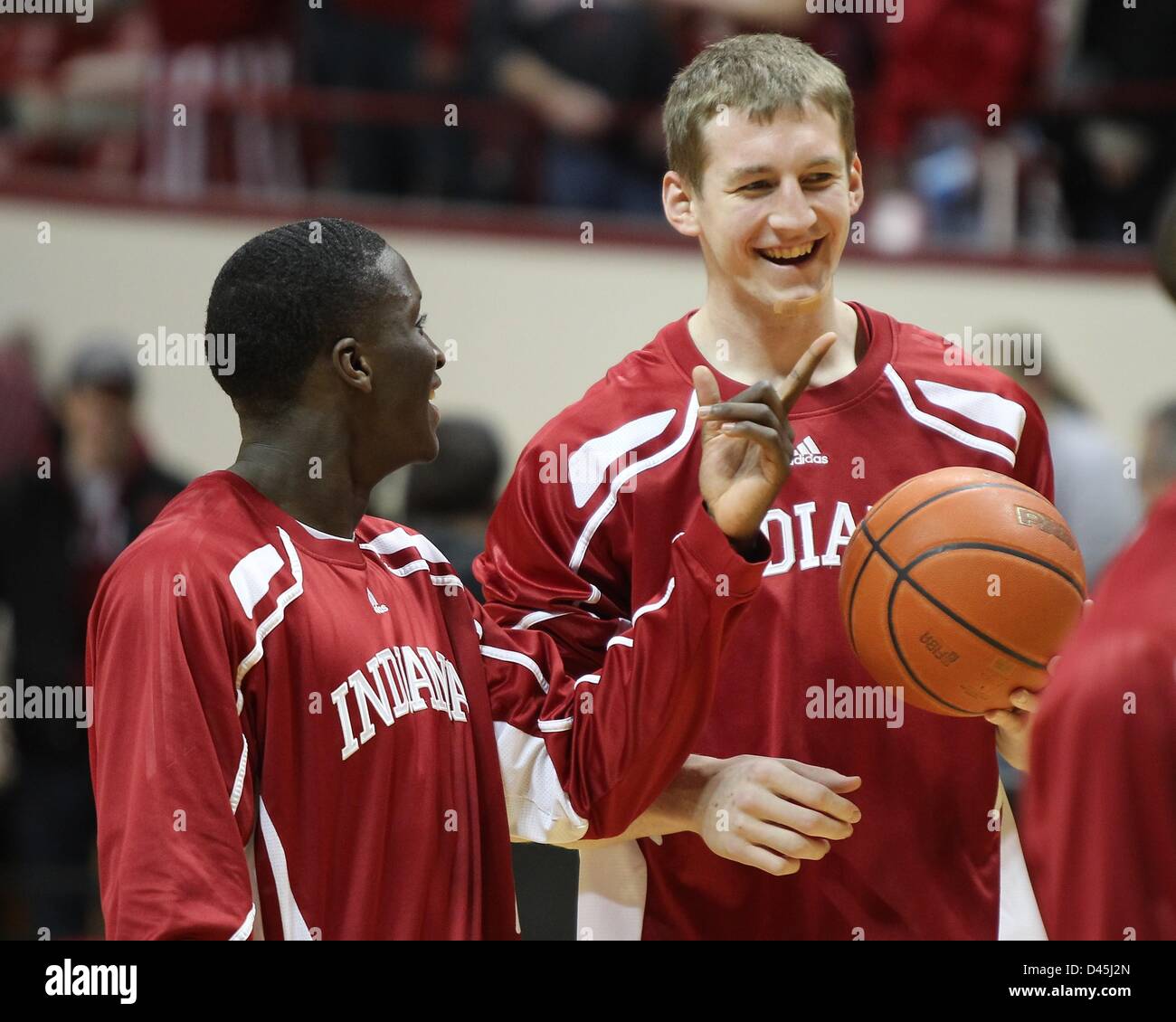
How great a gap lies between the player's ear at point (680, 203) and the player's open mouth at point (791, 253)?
0.21m

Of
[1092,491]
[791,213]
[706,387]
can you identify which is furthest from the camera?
[1092,491]

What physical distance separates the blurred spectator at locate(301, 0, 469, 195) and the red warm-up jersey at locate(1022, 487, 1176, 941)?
759 centimetres

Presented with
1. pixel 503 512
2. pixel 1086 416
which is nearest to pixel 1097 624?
pixel 503 512

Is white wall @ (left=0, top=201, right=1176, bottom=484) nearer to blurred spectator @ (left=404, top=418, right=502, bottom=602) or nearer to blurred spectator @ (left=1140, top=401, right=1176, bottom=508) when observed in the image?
blurred spectator @ (left=1140, top=401, right=1176, bottom=508)

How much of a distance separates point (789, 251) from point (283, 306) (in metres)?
1.00

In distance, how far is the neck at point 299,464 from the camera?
2945 mm

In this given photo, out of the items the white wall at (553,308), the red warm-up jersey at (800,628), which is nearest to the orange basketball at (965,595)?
the red warm-up jersey at (800,628)

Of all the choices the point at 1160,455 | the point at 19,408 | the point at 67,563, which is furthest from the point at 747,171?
the point at 19,408

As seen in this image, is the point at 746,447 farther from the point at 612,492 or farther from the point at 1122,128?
the point at 1122,128

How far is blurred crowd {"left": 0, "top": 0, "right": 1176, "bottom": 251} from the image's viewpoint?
904 cm

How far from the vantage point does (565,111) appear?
920 centimetres

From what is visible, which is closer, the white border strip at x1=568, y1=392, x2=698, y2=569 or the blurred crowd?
the white border strip at x1=568, y1=392, x2=698, y2=569

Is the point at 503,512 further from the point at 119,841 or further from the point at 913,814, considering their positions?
the point at 119,841

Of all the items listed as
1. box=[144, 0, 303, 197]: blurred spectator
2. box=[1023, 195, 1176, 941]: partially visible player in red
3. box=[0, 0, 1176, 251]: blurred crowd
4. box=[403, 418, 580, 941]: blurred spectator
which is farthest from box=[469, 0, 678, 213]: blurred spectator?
box=[1023, 195, 1176, 941]: partially visible player in red
